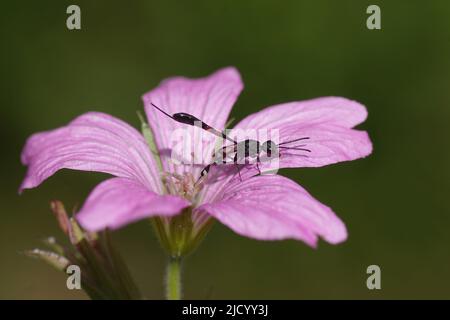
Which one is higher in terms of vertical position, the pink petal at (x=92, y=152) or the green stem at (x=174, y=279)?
the pink petal at (x=92, y=152)

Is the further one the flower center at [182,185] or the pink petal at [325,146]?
the flower center at [182,185]

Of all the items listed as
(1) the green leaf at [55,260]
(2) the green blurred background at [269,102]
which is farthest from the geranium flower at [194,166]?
(2) the green blurred background at [269,102]

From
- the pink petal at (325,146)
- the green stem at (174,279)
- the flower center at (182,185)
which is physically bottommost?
the green stem at (174,279)

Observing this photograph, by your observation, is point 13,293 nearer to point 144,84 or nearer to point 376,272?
point 144,84

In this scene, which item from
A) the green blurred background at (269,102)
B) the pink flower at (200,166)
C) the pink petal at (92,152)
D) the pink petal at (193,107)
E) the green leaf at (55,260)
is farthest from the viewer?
the green blurred background at (269,102)

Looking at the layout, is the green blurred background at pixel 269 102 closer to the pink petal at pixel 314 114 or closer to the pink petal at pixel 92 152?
the pink petal at pixel 314 114
